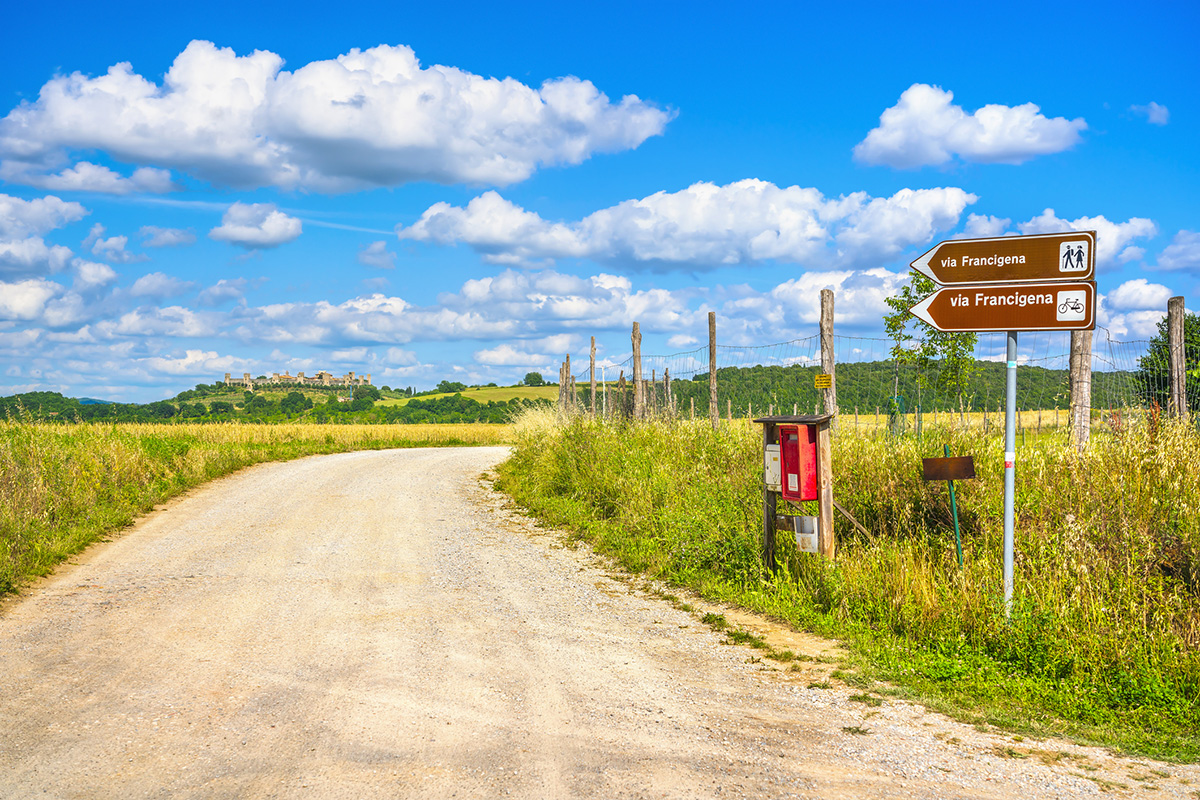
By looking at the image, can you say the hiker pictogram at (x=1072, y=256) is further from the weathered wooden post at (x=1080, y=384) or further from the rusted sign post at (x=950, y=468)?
the weathered wooden post at (x=1080, y=384)

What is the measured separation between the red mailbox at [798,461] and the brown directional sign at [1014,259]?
190cm

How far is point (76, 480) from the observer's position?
1234 cm

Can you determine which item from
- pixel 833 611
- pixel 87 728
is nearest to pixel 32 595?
pixel 87 728

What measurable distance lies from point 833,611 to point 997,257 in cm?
325

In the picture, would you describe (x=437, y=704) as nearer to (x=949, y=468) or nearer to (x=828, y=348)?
(x=949, y=468)

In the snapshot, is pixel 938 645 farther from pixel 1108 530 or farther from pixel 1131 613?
pixel 1108 530

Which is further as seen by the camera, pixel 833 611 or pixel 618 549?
pixel 618 549

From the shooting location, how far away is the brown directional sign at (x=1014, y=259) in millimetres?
6012

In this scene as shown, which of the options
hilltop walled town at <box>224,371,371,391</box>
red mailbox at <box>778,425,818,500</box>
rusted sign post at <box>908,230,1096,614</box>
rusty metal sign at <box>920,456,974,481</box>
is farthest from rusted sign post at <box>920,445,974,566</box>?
hilltop walled town at <box>224,371,371,391</box>

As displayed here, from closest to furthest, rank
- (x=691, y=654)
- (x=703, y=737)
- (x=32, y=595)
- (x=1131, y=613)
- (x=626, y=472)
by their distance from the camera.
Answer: (x=703, y=737) → (x=1131, y=613) → (x=691, y=654) → (x=32, y=595) → (x=626, y=472)

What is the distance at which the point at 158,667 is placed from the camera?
5.68 meters

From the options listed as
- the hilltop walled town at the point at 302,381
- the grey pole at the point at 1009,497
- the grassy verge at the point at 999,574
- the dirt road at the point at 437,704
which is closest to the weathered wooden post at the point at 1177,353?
the grassy verge at the point at 999,574

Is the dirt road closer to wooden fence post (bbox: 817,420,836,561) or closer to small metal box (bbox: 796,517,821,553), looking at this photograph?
small metal box (bbox: 796,517,821,553)

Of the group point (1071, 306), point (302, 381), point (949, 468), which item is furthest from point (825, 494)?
point (302, 381)
